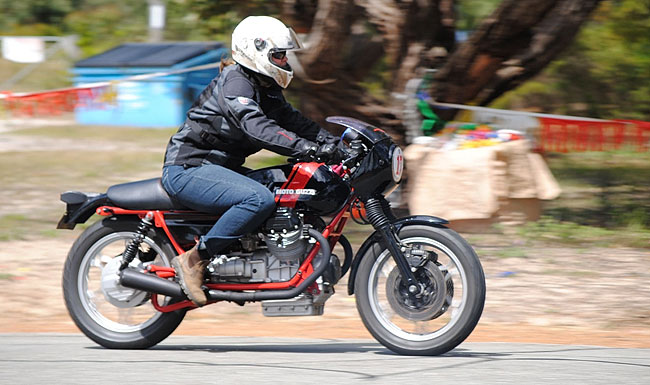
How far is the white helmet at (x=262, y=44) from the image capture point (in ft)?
20.2

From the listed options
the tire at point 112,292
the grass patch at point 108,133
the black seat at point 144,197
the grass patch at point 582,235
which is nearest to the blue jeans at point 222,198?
the black seat at point 144,197

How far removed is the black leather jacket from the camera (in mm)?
5980

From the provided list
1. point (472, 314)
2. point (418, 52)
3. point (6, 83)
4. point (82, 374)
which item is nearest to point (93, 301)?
point (82, 374)

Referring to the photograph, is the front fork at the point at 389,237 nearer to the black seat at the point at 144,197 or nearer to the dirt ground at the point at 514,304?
the black seat at the point at 144,197

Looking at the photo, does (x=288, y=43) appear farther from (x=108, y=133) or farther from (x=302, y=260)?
(x=108, y=133)

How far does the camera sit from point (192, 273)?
20.5 feet

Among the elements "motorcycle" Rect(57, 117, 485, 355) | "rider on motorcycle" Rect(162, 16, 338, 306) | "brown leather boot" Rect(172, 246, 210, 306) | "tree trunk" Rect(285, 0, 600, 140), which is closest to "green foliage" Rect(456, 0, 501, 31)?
"tree trunk" Rect(285, 0, 600, 140)

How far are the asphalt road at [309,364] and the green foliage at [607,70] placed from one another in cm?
1154

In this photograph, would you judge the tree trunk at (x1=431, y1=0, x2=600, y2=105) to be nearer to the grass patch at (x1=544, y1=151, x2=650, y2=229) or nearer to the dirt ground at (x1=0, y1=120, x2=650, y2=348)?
the grass patch at (x1=544, y1=151, x2=650, y2=229)

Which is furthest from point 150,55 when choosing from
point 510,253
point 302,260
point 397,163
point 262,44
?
point 397,163

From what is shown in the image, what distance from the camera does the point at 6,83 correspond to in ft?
93.2

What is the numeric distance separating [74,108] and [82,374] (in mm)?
17551

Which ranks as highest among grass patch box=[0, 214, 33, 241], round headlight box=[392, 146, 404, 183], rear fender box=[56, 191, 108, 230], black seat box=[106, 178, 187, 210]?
round headlight box=[392, 146, 404, 183]

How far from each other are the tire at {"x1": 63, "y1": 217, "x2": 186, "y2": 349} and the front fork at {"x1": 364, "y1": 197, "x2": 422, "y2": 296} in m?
1.34
